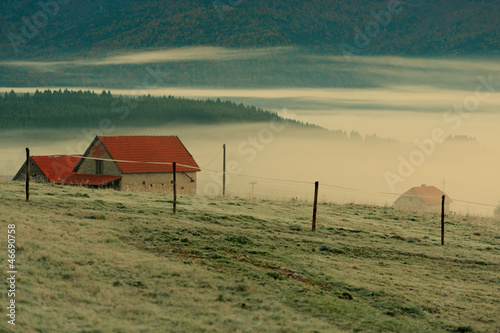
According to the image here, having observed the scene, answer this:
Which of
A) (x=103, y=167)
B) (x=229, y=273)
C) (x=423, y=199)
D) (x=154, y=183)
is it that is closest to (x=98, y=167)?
(x=103, y=167)

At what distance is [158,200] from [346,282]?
18952 millimetres

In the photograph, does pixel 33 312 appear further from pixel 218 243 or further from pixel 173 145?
pixel 173 145

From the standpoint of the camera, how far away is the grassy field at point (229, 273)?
1498 centimetres

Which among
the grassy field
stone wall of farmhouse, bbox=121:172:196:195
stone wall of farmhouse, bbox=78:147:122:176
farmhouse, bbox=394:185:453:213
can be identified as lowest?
farmhouse, bbox=394:185:453:213

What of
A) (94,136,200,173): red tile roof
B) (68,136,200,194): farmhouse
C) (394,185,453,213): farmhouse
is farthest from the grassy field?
(394,185,453,213): farmhouse

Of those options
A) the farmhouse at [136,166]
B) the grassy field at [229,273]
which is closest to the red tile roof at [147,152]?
the farmhouse at [136,166]

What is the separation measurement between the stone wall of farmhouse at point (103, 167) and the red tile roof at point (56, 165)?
1.57 m

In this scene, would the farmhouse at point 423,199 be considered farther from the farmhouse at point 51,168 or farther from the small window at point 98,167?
the farmhouse at point 51,168

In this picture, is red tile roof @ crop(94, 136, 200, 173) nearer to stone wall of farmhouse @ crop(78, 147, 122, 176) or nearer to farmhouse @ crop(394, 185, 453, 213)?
stone wall of farmhouse @ crop(78, 147, 122, 176)

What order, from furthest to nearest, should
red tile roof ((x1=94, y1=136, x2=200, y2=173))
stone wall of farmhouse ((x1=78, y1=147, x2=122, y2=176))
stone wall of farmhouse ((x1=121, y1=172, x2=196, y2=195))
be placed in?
stone wall of farmhouse ((x1=78, y1=147, x2=122, y2=176)), red tile roof ((x1=94, y1=136, x2=200, y2=173)), stone wall of farmhouse ((x1=121, y1=172, x2=196, y2=195))

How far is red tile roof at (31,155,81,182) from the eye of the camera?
65.1m

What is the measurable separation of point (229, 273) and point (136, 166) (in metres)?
44.1

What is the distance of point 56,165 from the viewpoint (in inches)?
2653

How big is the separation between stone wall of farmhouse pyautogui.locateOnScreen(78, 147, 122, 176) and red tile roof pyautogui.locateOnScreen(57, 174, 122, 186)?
697 mm
